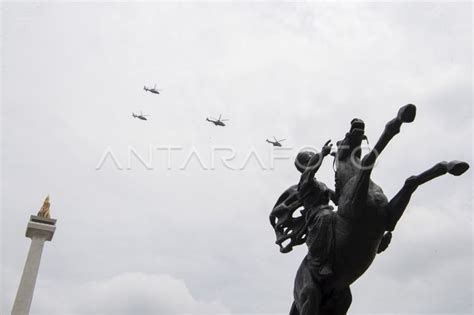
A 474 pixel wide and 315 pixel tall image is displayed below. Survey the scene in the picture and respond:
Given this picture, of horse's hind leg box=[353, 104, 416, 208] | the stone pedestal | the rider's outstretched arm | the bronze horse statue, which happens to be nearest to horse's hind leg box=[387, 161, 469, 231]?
the bronze horse statue

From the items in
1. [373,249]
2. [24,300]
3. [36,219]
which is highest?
[36,219]

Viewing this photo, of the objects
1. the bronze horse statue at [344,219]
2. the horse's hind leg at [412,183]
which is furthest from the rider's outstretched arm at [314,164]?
the horse's hind leg at [412,183]

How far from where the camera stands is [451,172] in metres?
6.20

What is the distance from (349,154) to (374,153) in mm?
884

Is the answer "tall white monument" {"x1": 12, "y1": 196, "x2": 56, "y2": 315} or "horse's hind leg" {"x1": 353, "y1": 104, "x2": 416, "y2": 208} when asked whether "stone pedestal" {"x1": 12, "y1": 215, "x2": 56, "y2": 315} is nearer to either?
"tall white monument" {"x1": 12, "y1": 196, "x2": 56, "y2": 315}

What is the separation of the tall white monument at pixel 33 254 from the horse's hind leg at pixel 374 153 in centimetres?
2913

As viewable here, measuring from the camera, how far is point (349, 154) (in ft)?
24.2

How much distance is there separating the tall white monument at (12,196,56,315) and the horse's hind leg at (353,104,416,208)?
1147 inches

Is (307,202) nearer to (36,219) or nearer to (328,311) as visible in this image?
(328,311)

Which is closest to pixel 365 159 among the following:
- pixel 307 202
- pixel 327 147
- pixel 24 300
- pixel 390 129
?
pixel 390 129

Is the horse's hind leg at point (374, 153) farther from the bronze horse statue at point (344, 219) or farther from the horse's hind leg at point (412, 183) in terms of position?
the horse's hind leg at point (412, 183)

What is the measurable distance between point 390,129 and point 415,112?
1.29 feet

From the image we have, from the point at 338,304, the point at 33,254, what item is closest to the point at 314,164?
the point at 338,304

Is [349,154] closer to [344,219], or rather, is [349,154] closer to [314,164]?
[314,164]
